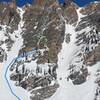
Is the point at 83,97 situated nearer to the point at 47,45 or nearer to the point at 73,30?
the point at 47,45

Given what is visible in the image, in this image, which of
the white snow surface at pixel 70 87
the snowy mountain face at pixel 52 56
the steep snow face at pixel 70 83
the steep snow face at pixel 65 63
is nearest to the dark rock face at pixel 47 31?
the snowy mountain face at pixel 52 56

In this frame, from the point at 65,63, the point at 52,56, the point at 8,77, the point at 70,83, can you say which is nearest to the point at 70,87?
the point at 70,83

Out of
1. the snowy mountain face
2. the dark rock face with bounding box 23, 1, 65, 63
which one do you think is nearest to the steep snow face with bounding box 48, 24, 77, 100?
the snowy mountain face

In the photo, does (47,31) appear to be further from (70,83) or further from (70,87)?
(70,87)

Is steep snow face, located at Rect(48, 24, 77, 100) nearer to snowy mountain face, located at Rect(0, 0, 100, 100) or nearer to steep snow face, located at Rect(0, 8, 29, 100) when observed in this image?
snowy mountain face, located at Rect(0, 0, 100, 100)

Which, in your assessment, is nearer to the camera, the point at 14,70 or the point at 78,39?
the point at 14,70

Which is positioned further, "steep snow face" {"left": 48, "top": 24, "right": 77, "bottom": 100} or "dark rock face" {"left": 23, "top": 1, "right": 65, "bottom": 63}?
"dark rock face" {"left": 23, "top": 1, "right": 65, "bottom": 63}

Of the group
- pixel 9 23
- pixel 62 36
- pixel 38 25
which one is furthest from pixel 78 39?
pixel 9 23
